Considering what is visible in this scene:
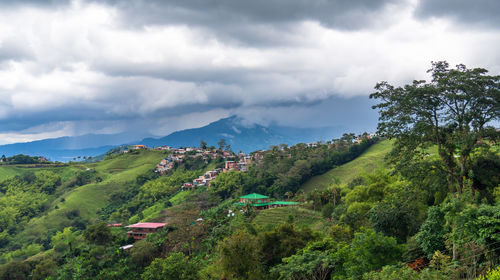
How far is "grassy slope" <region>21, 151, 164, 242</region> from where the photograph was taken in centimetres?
7350

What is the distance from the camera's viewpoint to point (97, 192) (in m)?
88.9

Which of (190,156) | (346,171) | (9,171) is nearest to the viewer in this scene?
(346,171)

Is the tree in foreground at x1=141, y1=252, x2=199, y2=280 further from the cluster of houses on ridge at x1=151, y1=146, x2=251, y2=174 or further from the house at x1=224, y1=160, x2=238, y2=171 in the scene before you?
the cluster of houses on ridge at x1=151, y1=146, x2=251, y2=174

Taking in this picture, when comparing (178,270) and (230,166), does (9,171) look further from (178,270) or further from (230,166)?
(178,270)

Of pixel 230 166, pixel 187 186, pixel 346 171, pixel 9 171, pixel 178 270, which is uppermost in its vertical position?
pixel 9 171

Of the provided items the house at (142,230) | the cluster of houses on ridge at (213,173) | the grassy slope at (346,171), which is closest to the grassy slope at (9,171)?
the cluster of houses on ridge at (213,173)

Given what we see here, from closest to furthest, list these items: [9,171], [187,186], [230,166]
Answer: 1. [187,186]
2. [230,166]
3. [9,171]

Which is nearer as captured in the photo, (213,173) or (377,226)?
(377,226)

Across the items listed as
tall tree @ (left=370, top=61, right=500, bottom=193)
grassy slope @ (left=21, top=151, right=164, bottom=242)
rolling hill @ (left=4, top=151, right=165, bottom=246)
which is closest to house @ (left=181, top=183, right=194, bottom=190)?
rolling hill @ (left=4, top=151, right=165, bottom=246)

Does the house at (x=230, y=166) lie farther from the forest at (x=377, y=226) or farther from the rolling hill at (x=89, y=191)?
the rolling hill at (x=89, y=191)

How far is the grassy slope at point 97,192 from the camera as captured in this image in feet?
241

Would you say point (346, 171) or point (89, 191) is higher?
point (89, 191)

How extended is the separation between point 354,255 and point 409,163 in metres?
6.87

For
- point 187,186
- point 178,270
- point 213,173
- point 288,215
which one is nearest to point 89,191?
point 187,186
